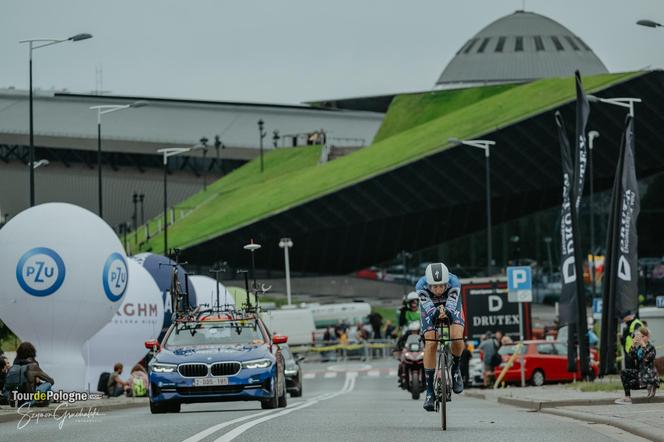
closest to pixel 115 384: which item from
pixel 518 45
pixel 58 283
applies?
pixel 58 283

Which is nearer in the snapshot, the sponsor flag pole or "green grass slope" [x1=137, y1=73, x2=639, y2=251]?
the sponsor flag pole

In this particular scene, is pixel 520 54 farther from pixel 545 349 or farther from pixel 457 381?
pixel 457 381

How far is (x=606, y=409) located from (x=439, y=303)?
5561mm

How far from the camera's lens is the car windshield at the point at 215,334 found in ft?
87.6

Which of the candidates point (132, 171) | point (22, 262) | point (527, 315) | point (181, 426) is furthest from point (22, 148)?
point (181, 426)

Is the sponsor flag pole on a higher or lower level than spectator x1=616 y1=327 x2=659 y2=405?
higher

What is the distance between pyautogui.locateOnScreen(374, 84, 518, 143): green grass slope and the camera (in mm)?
144837

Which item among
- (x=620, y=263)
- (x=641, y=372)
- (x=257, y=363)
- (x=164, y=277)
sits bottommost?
(x=641, y=372)

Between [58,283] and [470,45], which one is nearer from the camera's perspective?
[58,283]

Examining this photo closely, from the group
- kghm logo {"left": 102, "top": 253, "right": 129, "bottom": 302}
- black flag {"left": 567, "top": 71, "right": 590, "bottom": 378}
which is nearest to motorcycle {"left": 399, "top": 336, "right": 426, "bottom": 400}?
black flag {"left": 567, "top": 71, "right": 590, "bottom": 378}

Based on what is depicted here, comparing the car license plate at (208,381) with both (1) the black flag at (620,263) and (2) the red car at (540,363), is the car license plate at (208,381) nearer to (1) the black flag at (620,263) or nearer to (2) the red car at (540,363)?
(1) the black flag at (620,263)

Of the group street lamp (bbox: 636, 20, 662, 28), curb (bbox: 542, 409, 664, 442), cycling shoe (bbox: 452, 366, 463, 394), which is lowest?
Result: curb (bbox: 542, 409, 664, 442)

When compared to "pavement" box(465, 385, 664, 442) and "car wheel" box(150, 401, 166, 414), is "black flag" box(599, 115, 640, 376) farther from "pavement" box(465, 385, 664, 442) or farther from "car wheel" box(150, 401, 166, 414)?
"car wheel" box(150, 401, 166, 414)

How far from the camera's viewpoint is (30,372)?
2795cm
